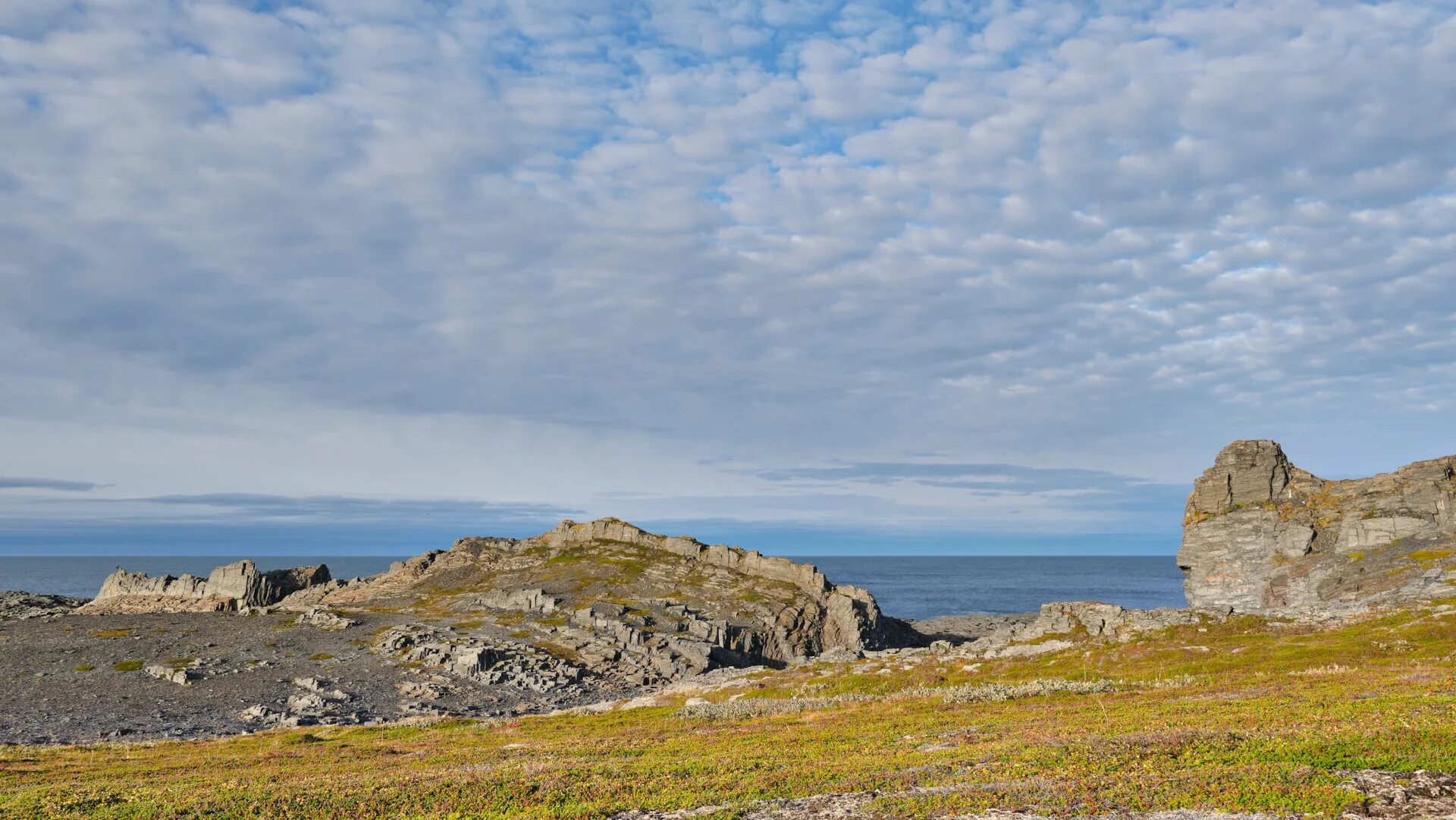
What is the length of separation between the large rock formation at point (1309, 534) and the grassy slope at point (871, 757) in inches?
2152

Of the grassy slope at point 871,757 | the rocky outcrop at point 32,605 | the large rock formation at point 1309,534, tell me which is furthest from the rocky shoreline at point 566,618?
the grassy slope at point 871,757

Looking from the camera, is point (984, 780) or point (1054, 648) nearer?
point (984, 780)

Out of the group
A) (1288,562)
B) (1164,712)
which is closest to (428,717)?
(1164,712)

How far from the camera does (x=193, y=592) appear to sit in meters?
→ 151

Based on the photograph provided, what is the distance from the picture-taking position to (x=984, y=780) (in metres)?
24.6

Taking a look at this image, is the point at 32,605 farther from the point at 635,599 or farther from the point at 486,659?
the point at 486,659

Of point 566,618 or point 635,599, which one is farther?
point 635,599

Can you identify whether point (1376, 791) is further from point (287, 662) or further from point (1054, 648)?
point (287, 662)

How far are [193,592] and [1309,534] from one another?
18570 cm

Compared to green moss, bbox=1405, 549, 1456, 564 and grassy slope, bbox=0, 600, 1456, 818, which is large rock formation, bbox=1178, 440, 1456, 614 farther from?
grassy slope, bbox=0, 600, 1456, 818

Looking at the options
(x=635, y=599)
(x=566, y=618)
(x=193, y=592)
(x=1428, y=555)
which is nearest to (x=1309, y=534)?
(x=1428, y=555)

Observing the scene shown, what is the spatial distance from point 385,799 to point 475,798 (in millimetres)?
3303

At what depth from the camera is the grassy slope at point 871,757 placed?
23.0 m

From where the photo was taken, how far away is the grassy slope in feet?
75.5
